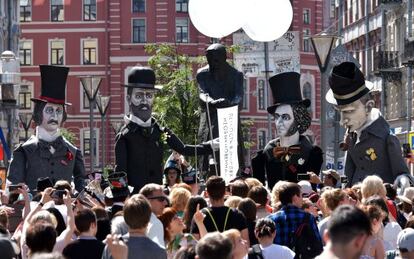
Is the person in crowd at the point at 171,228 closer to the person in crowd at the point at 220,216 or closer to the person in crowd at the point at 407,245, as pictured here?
the person in crowd at the point at 220,216

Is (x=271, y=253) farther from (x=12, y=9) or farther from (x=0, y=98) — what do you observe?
(x=12, y=9)

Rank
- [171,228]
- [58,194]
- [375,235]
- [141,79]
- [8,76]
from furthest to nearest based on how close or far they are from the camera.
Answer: [8,76]
[141,79]
[58,194]
[171,228]
[375,235]

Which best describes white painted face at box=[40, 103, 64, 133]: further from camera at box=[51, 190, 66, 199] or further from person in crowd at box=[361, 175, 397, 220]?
person in crowd at box=[361, 175, 397, 220]

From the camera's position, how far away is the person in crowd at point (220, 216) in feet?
48.3

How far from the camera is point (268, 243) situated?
14016 millimetres

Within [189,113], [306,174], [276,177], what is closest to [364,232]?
[306,174]

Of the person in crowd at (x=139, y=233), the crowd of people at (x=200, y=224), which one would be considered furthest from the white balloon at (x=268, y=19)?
the person in crowd at (x=139, y=233)

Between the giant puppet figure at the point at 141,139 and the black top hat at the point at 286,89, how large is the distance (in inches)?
53.7

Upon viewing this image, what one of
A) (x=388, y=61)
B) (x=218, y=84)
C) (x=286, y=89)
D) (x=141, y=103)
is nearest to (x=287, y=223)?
(x=141, y=103)

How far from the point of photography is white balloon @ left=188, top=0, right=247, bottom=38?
24.8 metres

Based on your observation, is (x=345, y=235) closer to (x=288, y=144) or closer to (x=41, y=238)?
(x=41, y=238)

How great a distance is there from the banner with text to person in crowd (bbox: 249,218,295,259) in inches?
362

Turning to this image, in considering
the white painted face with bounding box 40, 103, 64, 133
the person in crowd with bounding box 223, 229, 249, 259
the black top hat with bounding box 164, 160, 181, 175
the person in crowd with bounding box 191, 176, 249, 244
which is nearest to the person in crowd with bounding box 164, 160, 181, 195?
the black top hat with bounding box 164, 160, 181, 175

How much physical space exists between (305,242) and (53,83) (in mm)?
9191
